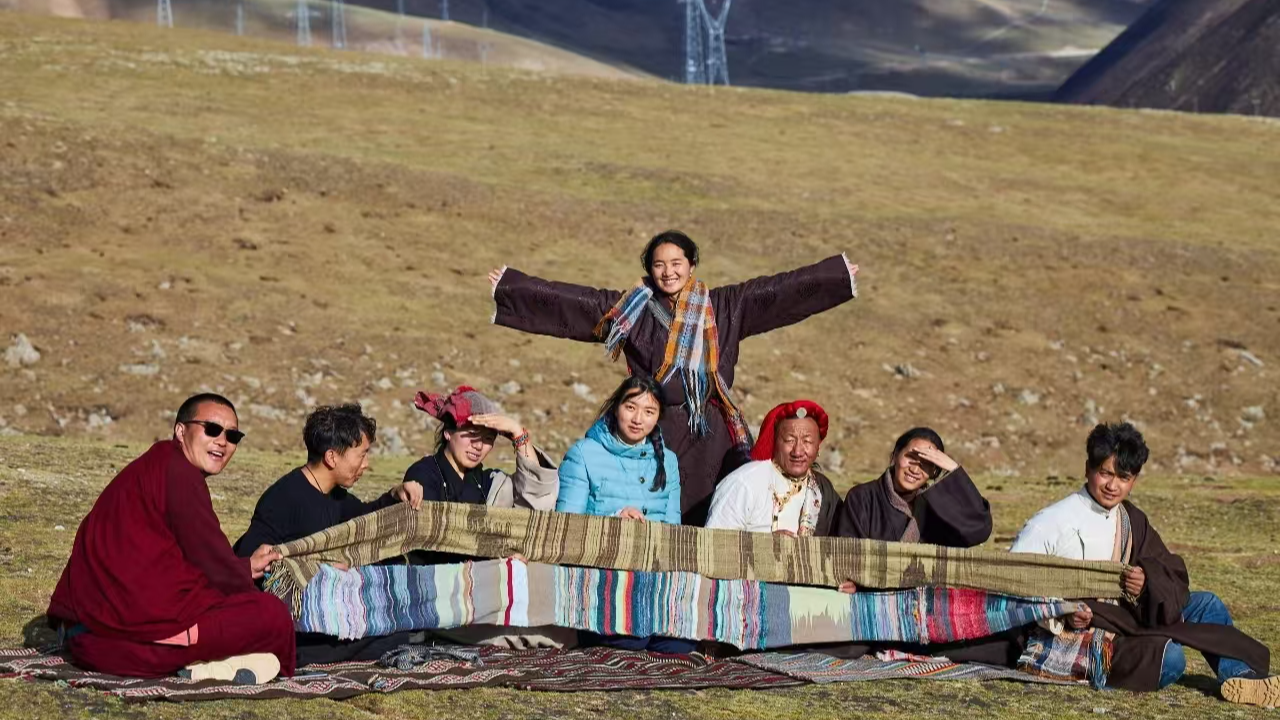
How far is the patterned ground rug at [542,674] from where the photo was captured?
7.96 m

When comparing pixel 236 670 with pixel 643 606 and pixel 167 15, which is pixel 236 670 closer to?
pixel 643 606

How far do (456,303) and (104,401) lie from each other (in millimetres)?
7202

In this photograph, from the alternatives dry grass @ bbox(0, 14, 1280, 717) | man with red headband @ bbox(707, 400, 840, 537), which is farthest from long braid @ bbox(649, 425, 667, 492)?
dry grass @ bbox(0, 14, 1280, 717)

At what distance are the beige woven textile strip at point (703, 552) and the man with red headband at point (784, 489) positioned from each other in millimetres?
198

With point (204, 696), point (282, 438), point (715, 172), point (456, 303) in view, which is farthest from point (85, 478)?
point (715, 172)

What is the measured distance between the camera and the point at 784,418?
9953 mm

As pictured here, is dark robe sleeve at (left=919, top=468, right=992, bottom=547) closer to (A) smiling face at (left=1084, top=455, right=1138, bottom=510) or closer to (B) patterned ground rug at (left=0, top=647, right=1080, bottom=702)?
(A) smiling face at (left=1084, top=455, right=1138, bottom=510)

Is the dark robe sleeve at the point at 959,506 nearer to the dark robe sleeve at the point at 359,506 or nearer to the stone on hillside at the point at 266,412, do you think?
the dark robe sleeve at the point at 359,506

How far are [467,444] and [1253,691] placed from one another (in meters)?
4.45

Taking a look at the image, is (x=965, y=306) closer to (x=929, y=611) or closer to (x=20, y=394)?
(x=20, y=394)

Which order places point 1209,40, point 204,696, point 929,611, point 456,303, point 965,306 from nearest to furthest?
point 204,696
point 929,611
point 456,303
point 965,306
point 1209,40

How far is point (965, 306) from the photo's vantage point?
2989 cm

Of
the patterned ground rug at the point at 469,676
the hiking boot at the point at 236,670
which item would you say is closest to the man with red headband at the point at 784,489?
the patterned ground rug at the point at 469,676

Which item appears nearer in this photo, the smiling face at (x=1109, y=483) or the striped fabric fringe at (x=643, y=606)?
the striped fabric fringe at (x=643, y=606)
